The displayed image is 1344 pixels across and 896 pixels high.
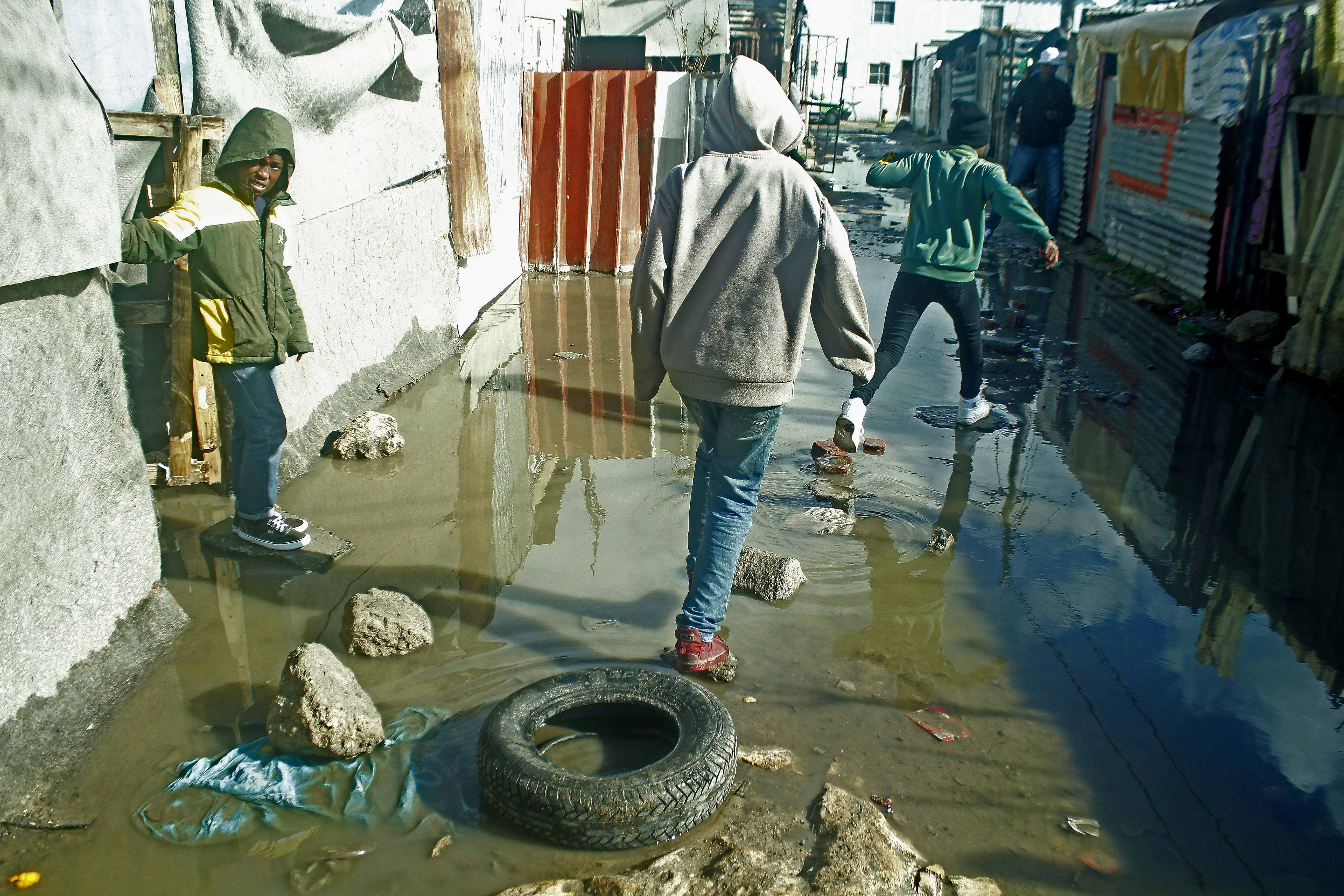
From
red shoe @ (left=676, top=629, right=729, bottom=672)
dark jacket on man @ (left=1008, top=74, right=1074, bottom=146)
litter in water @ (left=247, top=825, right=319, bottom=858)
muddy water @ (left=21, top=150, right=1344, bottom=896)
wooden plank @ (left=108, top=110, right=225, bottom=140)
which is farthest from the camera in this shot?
dark jacket on man @ (left=1008, top=74, right=1074, bottom=146)

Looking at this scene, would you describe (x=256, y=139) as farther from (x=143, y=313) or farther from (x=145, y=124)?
(x=143, y=313)

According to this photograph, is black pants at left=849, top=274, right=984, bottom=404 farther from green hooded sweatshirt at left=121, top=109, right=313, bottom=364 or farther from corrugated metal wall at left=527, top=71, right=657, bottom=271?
corrugated metal wall at left=527, top=71, right=657, bottom=271

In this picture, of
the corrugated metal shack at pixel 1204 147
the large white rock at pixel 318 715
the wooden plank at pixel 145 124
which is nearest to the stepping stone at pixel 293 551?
the large white rock at pixel 318 715

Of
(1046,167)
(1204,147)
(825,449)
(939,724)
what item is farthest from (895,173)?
(1046,167)

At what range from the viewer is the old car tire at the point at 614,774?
2557 millimetres

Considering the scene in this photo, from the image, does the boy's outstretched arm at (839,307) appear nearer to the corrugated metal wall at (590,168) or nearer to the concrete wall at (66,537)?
the concrete wall at (66,537)

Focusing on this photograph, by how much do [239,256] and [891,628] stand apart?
2.96 metres

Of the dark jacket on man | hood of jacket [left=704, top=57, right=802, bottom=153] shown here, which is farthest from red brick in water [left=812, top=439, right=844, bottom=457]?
the dark jacket on man

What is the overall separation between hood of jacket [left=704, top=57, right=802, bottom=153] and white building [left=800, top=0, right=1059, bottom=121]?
39.8 metres

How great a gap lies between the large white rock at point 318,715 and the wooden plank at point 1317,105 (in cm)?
799

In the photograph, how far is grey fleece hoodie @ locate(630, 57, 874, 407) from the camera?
124 inches

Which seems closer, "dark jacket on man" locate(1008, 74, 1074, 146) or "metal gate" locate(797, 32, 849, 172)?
"dark jacket on man" locate(1008, 74, 1074, 146)

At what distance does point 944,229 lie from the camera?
5.59m

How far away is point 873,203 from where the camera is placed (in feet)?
56.9
